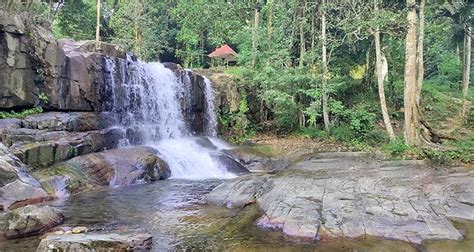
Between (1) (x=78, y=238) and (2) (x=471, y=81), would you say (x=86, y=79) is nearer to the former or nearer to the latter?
(1) (x=78, y=238)

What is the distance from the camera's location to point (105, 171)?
12383mm

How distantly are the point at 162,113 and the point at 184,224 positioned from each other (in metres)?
11.6

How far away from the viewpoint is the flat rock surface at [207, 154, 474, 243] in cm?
670

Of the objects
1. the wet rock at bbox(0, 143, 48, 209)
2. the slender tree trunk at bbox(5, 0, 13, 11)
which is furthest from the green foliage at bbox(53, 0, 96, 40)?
the wet rock at bbox(0, 143, 48, 209)

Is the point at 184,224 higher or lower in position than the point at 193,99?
lower

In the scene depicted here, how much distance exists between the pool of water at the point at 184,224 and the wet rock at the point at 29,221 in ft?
0.85

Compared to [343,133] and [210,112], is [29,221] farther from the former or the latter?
[210,112]

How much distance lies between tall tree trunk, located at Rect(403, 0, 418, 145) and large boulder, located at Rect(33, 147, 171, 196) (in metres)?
8.86

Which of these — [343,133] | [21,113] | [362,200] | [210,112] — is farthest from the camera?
[210,112]

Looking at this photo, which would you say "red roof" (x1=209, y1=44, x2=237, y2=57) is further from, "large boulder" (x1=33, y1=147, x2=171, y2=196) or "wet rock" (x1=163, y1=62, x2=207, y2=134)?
"large boulder" (x1=33, y1=147, x2=171, y2=196)

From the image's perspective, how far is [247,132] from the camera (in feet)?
70.3

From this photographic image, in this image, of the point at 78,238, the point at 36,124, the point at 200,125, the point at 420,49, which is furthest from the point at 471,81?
the point at 78,238

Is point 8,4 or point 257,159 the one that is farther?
point 257,159

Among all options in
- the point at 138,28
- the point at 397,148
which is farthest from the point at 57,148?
the point at 138,28
